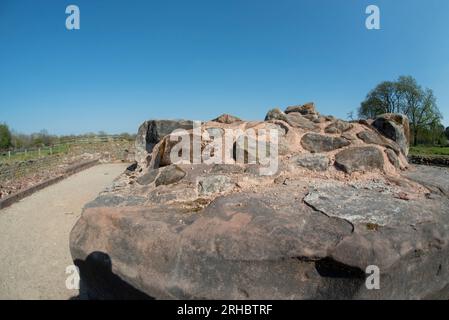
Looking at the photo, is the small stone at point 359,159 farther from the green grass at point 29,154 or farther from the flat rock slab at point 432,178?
the green grass at point 29,154

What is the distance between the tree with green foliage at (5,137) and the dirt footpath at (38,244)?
3179 cm

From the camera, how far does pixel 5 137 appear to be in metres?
33.5

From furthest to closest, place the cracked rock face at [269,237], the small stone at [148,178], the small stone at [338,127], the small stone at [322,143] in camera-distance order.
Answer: the small stone at [338,127], the small stone at [322,143], the small stone at [148,178], the cracked rock face at [269,237]

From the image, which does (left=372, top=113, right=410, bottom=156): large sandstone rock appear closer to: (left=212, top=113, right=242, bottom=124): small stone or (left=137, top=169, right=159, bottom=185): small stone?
(left=212, top=113, right=242, bottom=124): small stone

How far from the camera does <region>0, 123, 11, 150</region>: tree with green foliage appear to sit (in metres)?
32.6

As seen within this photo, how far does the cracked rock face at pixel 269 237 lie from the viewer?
1617 millimetres

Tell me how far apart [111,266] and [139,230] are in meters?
0.28

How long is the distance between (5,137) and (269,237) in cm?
4115

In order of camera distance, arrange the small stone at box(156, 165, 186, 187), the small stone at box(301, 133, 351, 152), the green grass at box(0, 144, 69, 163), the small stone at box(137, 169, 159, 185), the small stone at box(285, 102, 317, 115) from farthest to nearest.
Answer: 1. the green grass at box(0, 144, 69, 163)
2. the small stone at box(285, 102, 317, 115)
3. the small stone at box(301, 133, 351, 152)
4. the small stone at box(137, 169, 159, 185)
5. the small stone at box(156, 165, 186, 187)

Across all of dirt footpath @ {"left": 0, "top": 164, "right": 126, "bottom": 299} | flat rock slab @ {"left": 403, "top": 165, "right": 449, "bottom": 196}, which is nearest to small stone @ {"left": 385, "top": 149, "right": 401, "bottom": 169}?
flat rock slab @ {"left": 403, "top": 165, "right": 449, "bottom": 196}

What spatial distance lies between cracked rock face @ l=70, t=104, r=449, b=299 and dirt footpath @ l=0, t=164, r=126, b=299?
1560mm

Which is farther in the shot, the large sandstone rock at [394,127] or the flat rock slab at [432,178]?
the large sandstone rock at [394,127]

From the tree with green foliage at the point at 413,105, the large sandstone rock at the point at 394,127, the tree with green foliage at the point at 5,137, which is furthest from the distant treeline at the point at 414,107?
the tree with green foliage at the point at 5,137

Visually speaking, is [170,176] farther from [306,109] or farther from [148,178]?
[306,109]
